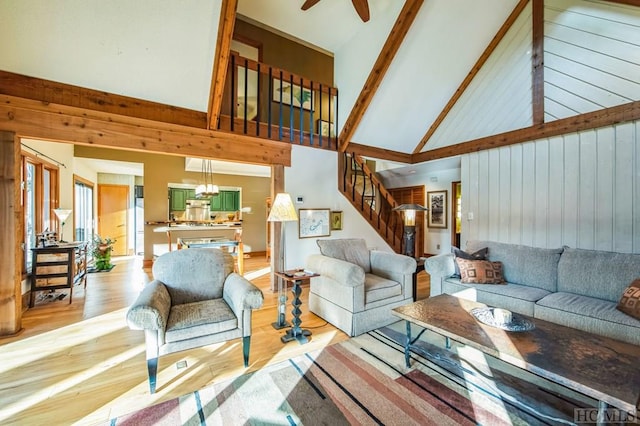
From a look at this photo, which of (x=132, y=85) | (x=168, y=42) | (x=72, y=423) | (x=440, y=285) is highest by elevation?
(x=168, y=42)

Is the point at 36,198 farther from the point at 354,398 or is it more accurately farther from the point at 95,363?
the point at 354,398

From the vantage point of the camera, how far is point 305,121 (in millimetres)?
6039

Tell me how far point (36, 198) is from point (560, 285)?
704 centimetres

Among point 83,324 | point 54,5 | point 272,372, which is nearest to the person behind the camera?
point 272,372

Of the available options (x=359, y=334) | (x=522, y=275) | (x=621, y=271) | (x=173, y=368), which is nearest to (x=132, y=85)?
(x=173, y=368)

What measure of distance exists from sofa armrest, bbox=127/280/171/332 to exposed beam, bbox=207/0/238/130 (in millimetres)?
2383

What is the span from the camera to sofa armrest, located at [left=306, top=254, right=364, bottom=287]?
267 cm

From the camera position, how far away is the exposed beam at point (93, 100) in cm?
276

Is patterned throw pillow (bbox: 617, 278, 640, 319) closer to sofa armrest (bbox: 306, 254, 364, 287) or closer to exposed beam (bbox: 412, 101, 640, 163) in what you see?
sofa armrest (bbox: 306, 254, 364, 287)

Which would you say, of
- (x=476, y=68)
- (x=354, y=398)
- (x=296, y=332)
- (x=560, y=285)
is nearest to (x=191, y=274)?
(x=296, y=332)

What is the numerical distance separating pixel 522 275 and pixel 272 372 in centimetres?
288

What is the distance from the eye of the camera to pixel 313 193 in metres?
4.84

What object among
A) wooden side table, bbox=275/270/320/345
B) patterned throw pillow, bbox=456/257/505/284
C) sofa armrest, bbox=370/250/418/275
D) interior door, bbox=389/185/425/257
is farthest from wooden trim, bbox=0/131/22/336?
interior door, bbox=389/185/425/257

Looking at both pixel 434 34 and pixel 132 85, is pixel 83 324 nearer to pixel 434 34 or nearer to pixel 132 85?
pixel 132 85
